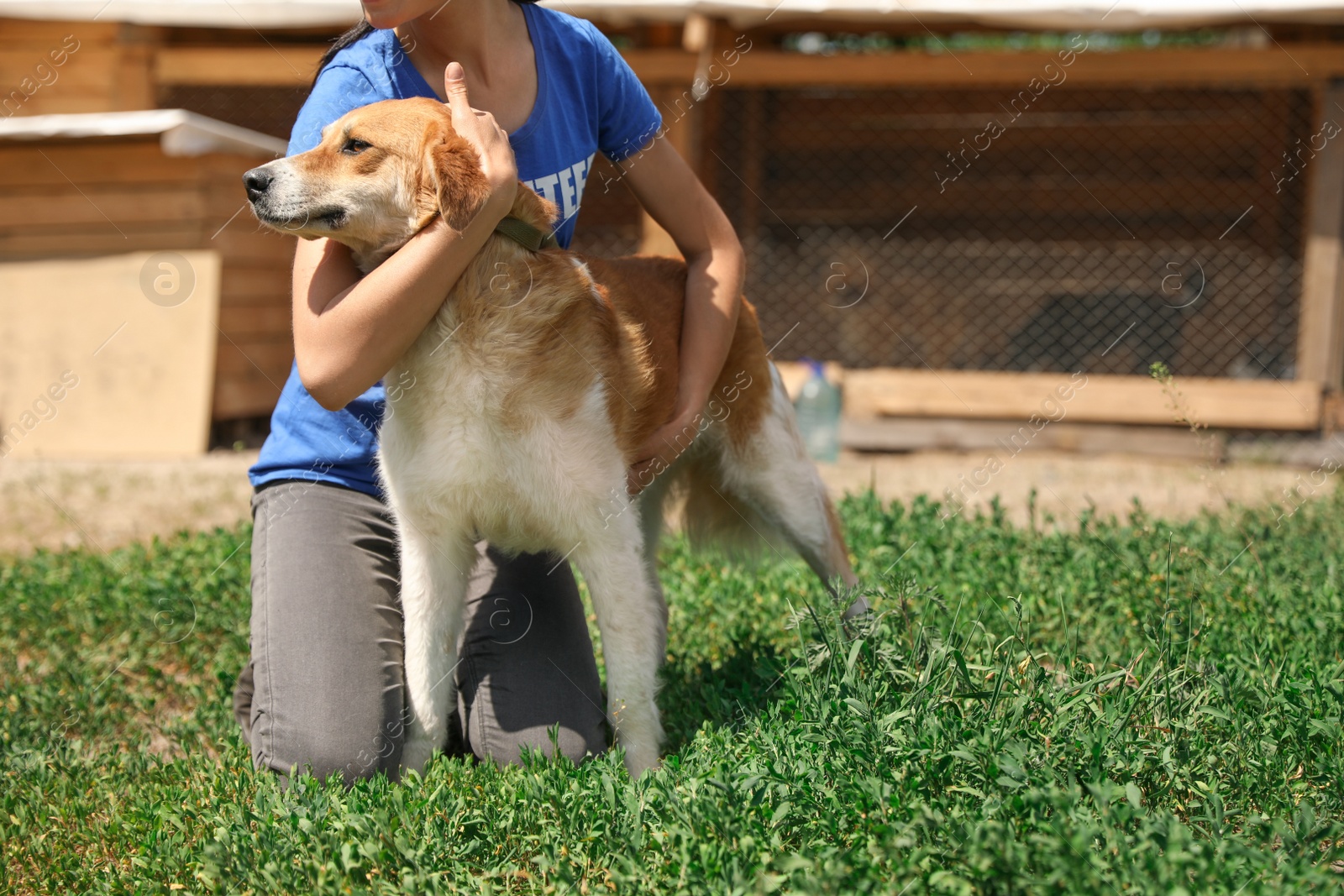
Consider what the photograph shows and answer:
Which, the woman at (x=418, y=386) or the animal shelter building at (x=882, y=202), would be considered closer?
the woman at (x=418, y=386)

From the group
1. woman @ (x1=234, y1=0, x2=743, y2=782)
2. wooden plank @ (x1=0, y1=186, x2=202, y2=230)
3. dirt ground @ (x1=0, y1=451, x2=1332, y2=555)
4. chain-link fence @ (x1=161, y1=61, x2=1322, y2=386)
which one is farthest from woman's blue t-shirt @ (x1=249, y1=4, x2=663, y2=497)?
chain-link fence @ (x1=161, y1=61, x2=1322, y2=386)

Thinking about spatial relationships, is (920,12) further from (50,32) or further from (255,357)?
(50,32)

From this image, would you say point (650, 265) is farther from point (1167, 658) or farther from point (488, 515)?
point (1167, 658)

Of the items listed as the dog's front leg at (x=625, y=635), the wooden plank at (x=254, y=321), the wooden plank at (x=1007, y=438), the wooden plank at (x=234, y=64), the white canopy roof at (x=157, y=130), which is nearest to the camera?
the dog's front leg at (x=625, y=635)

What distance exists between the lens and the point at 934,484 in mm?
6777

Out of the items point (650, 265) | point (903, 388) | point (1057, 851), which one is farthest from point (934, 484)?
point (1057, 851)

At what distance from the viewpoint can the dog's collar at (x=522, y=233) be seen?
237 cm

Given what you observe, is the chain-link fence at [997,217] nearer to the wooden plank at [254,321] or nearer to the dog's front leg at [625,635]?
the wooden plank at [254,321]

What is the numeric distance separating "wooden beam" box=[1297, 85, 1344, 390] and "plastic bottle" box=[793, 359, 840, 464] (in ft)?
10.7

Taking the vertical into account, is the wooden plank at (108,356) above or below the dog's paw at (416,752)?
below

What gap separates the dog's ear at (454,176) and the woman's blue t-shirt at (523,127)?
1.12ft

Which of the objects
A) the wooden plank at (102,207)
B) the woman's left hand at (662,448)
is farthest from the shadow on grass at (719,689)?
the wooden plank at (102,207)

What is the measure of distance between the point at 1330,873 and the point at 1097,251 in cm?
981

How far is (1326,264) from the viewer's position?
7.52 metres
